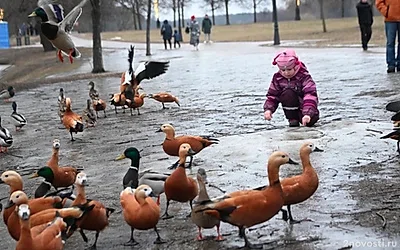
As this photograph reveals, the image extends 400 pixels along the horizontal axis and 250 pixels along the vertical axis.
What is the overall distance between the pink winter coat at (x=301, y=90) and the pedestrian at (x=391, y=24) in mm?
6763

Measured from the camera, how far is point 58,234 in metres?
5.05

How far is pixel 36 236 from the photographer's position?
198 inches

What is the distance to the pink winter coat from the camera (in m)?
9.13

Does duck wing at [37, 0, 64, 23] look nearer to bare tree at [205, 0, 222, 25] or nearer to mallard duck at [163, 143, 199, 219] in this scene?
mallard duck at [163, 143, 199, 219]

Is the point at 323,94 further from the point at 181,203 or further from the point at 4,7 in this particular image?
the point at 4,7

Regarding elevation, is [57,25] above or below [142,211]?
above

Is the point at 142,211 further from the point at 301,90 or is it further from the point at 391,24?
the point at 391,24

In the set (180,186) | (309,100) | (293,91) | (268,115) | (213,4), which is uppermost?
(213,4)

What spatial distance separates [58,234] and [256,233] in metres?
1.54

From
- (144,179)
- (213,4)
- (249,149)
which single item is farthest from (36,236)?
(213,4)

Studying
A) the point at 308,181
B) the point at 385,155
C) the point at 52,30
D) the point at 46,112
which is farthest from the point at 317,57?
the point at 308,181

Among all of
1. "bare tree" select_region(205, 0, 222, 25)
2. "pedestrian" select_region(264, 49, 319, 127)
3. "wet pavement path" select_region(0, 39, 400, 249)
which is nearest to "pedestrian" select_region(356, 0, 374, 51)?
"wet pavement path" select_region(0, 39, 400, 249)

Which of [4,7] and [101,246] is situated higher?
[4,7]

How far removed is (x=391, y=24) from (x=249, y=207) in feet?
38.7
